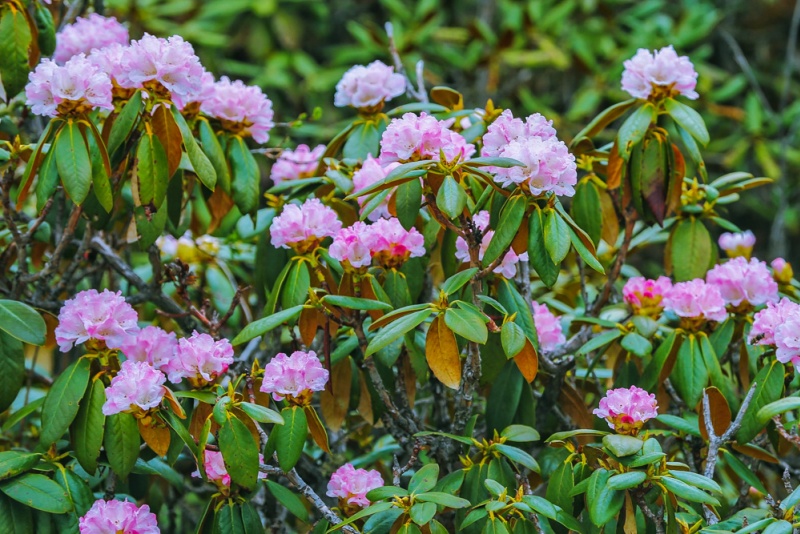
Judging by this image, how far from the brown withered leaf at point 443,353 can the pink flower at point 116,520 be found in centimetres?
50

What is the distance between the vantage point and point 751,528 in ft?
4.18

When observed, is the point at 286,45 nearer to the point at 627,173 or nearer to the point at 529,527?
the point at 627,173

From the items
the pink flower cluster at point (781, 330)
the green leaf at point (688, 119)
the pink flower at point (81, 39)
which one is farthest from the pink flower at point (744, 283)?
the pink flower at point (81, 39)

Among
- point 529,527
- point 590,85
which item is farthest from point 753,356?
point 590,85

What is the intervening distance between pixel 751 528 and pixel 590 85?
3262mm

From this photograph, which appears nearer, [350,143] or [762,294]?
[762,294]

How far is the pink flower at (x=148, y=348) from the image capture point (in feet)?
4.88

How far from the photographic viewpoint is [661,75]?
5.46 feet

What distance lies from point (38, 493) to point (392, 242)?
2.16 ft

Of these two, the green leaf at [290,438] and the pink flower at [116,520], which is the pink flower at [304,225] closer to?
the green leaf at [290,438]

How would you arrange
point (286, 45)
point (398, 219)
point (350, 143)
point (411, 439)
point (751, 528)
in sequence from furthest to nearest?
point (286, 45) → point (350, 143) → point (411, 439) → point (398, 219) → point (751, 528)

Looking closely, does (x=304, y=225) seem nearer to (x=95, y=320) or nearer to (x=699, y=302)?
(x=95, y=320)

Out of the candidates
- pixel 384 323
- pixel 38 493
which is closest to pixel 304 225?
pixel 384 323

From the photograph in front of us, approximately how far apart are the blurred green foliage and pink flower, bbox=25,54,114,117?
2.52 m
